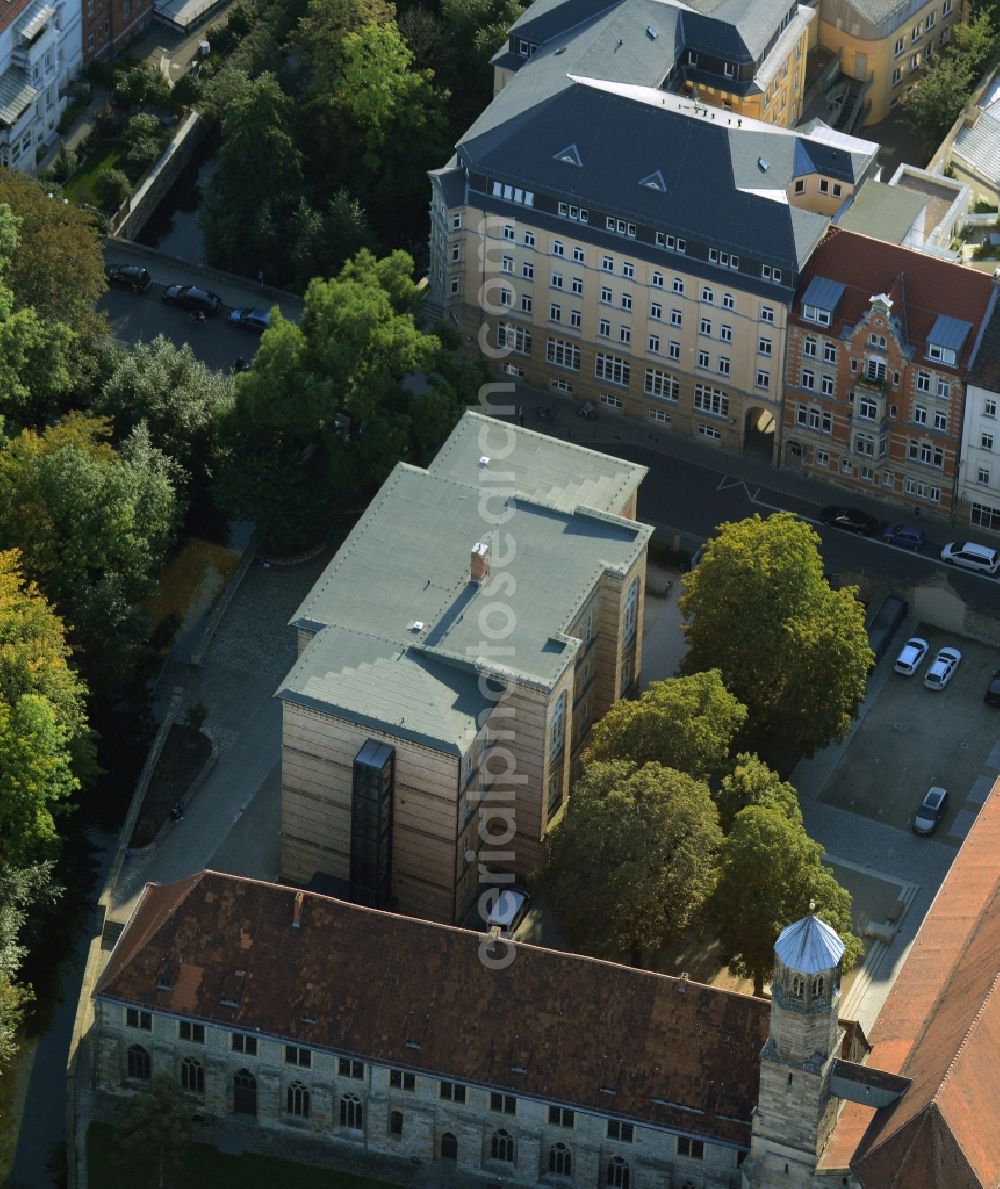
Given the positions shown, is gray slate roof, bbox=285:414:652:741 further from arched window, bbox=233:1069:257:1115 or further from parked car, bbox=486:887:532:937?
arched window, bbox=233:1069:257:1115

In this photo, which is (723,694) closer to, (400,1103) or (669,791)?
(669,791)

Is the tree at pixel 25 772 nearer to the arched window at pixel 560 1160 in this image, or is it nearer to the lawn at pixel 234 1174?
the lawn at pixel 234 1174

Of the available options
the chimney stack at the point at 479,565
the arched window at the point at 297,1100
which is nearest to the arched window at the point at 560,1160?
the arched window at the point at 297,1100

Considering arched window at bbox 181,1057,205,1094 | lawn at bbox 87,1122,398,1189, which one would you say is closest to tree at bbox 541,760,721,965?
lawn at bbox 87,1122,398,1189

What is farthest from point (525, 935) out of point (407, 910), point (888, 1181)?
point (888, 1181)

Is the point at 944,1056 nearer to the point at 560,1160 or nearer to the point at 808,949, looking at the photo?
the point at 808,949
